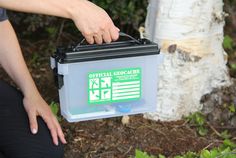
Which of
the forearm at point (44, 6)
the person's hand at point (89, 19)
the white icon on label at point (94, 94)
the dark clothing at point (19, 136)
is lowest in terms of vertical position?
the dark clothing at point (19, 136)

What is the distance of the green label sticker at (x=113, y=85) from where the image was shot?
1940mm

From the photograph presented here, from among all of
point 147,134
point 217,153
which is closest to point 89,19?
point 217,153

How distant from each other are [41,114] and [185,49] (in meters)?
0.74

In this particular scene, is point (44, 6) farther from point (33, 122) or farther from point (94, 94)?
point (33, 122)

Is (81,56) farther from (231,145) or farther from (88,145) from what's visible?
(231,145)

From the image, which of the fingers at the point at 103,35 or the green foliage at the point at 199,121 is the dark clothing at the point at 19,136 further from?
the green foliage at the point at 199,121

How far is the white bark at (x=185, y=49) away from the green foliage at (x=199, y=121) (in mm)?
30

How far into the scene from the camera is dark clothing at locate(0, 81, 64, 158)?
2068 mm

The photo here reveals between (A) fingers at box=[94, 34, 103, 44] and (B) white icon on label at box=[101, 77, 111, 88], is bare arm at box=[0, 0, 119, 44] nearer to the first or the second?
(A) fingers at box=[94, 34, 103, 44]

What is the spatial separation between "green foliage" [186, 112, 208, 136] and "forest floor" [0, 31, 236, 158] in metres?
0.02

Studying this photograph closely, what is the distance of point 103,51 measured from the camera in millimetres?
1907

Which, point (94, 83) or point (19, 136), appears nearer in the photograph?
point (94, 83)

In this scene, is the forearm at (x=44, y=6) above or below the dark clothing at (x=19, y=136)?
above

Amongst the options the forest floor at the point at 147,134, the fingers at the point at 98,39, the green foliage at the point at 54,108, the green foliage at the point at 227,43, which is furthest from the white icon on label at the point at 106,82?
the green foliage at the point at 227,43
